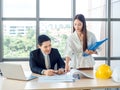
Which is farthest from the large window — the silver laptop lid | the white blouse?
the silver laptop lid

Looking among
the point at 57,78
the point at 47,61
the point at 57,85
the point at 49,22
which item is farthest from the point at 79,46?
the point at 49,22

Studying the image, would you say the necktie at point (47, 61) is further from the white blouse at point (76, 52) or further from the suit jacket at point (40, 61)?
the white blouse at point (76, 52)

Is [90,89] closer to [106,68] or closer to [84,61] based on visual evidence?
[106,68]

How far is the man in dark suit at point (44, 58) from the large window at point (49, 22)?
1.94 metres

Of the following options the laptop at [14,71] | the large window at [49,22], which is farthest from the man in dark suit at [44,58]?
the large window at [49,22]

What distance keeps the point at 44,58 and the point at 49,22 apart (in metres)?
2.10

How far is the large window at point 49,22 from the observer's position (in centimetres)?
459

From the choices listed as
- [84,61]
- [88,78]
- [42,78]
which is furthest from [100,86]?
[84,61]

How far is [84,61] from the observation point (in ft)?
9.11

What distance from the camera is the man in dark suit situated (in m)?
2.57

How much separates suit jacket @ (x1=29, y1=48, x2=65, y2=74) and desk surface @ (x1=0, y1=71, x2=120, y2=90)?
371mm

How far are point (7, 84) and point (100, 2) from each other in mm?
3287

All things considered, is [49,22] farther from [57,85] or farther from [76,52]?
[57,85]

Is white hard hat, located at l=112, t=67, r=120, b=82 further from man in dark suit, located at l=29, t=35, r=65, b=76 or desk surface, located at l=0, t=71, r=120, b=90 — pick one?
man in dark suit, located at l=29, t=35, r=65, b=76
